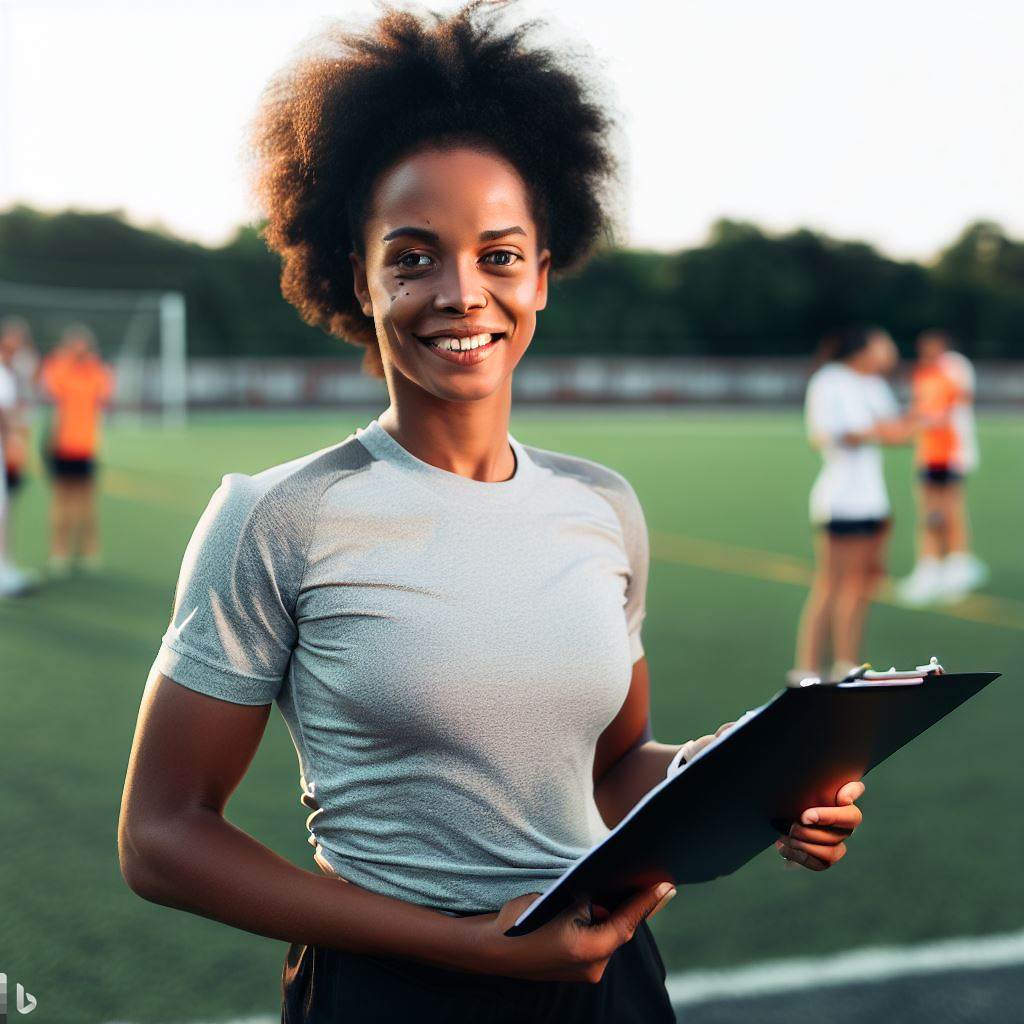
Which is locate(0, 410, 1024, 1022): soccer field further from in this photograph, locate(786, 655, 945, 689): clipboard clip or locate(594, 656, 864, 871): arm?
locate(786, 655, 945, 689): clipboard clip

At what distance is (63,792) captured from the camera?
500cm

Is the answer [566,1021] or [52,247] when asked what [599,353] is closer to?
[52,247]

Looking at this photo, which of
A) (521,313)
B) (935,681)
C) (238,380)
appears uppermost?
(521,313)

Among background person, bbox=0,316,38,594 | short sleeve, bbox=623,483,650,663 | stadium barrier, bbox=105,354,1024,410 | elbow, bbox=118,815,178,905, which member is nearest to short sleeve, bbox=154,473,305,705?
elbow, bbox=118,815,178,905

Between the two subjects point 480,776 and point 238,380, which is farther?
point 238,380

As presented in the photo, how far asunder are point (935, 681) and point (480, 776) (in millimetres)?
521

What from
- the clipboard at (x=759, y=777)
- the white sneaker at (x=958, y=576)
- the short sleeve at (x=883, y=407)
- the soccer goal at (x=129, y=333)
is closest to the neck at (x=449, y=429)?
the clipboard at (x=759, y=777)

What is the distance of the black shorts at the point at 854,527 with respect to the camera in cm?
648

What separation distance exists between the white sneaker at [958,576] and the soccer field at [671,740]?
0.20 m

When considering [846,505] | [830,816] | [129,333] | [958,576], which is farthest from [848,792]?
[129,333]

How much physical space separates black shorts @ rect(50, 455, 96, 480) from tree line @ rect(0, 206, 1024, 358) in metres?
31.7

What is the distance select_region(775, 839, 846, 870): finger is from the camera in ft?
5.09

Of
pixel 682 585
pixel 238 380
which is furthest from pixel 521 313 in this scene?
pixel 238 380

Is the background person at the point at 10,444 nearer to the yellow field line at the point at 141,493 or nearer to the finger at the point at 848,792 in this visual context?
the yellow field line at the point at 141,493
